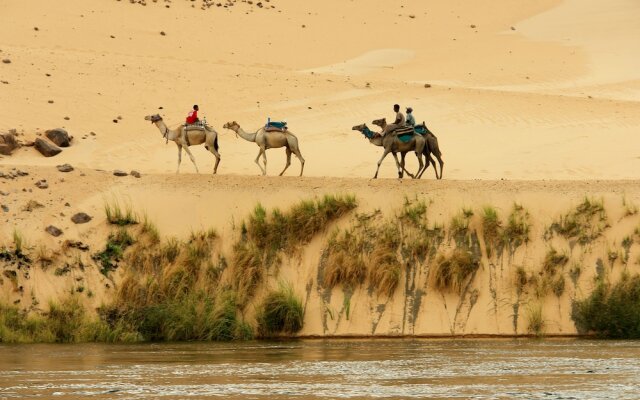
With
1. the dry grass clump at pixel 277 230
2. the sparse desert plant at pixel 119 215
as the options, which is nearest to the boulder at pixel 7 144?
the sparse desert plant at pixel 119 215

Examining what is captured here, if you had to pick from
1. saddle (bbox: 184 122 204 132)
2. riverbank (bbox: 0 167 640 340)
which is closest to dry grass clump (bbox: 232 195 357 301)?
riverbank (bbox: 0 167 640 340)

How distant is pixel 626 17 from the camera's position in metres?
61.0

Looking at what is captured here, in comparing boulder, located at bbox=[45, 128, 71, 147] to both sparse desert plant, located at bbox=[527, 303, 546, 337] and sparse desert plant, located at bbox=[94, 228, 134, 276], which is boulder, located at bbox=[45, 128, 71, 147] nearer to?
sparse desert plant, located at bbox=[94, 228, 134, 276]

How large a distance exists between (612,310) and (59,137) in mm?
16889

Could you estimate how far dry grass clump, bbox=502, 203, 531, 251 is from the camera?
23.8 metres

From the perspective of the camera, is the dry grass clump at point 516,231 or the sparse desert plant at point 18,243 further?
the dry grass clump at point 516,231

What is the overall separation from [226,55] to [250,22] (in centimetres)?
637

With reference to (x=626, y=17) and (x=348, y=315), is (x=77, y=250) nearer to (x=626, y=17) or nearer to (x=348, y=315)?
(x=348, y=315)

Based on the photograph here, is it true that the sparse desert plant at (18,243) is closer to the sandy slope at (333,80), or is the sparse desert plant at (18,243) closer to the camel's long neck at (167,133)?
the camel's long neck at (167,133)

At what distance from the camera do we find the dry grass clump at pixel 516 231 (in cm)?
2383

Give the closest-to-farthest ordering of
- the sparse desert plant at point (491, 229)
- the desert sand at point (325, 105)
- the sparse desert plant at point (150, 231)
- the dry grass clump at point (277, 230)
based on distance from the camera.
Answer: the dry grass clump at point (277, 230) < the sparse desert plant at point (491, 229) < the sparse desert plant at point (150, 231) < the desert sand at point (325, 105)

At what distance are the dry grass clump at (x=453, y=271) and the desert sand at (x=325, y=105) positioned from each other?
12.4 inches

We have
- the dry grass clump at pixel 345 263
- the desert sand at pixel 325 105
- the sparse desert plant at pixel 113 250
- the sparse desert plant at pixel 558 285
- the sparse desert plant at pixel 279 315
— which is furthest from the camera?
the desert sand at pixel 325 105

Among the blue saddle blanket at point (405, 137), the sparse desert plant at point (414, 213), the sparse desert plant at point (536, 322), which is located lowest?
the sparse desert plant at point (536, 322)
